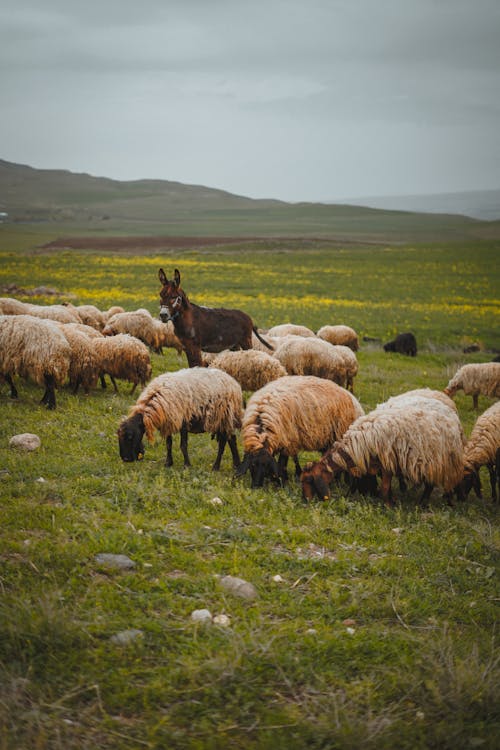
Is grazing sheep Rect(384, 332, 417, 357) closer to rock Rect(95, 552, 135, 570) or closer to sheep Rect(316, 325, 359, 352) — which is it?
sheep Rect(316, 325, 359, 352)

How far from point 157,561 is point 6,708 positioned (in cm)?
198

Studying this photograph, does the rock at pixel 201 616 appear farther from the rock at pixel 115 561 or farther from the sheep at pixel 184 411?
the sheep at pixel 184 411

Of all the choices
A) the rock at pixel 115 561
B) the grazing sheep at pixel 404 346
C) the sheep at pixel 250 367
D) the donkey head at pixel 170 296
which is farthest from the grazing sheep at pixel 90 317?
the rock at pixel 115 561

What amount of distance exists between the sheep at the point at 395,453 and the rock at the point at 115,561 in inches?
108

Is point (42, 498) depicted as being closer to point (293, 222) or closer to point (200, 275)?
point (200, 275)

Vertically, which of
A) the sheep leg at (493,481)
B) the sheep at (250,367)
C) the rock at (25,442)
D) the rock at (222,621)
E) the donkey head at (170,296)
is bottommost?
the sheep leg at (493,481)

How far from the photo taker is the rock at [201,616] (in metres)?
4.39

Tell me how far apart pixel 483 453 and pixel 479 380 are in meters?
6.48

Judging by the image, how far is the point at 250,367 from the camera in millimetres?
11289

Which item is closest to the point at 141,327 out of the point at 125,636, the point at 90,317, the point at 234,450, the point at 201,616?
the point at 90,317

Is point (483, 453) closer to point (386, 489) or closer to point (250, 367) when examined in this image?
point (386, 489)

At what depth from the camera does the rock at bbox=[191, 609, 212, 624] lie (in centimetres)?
439

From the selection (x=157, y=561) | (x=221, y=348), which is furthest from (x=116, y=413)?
(x=157, y=561)

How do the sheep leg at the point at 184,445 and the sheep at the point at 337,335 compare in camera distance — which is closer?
the sheep leg at the point at 184,445
